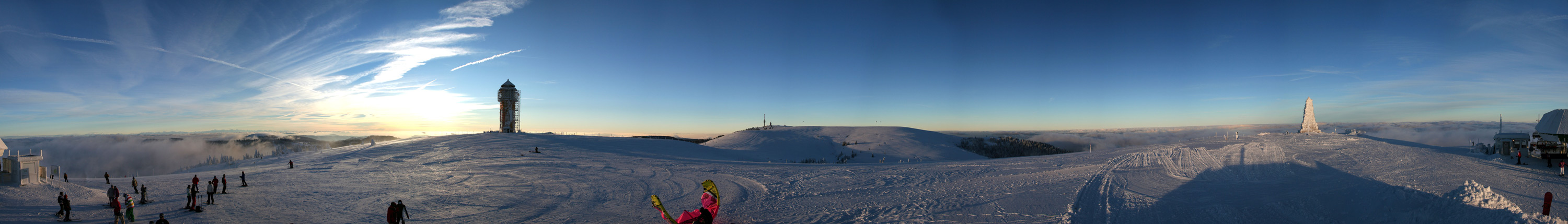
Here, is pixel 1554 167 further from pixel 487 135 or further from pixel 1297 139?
pixel 487 135

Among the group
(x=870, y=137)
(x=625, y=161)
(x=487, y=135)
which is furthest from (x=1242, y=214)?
(x=487, y=135)

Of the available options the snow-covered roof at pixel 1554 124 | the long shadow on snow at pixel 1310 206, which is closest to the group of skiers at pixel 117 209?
the long shadow on snow at pixel 1310 206

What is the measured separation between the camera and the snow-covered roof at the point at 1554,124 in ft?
57.9

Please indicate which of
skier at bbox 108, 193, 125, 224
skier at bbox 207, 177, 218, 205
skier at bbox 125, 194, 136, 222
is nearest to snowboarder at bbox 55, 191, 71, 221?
skier at bbox 125, 194, 136, 222

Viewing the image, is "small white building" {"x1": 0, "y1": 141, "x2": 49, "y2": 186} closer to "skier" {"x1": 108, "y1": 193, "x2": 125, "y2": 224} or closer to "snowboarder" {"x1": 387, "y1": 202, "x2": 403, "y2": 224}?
"skier" {"x1": 108, "y1": 193, "x2": 125, "y2": 224}

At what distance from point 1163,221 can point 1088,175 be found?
6.06 metres

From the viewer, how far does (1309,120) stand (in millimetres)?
37438

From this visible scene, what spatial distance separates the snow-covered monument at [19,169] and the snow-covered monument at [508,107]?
2809 cm

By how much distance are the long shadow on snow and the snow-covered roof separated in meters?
14.5

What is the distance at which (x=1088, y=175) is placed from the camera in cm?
1423

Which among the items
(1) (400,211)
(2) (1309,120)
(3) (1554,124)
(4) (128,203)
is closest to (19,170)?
(4) (128,203)

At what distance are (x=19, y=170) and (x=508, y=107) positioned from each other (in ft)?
95.2

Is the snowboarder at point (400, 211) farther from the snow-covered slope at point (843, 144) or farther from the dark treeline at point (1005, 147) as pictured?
the dark treeline at point (1005, 147)

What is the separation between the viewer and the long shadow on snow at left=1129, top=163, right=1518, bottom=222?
811 centimetres
